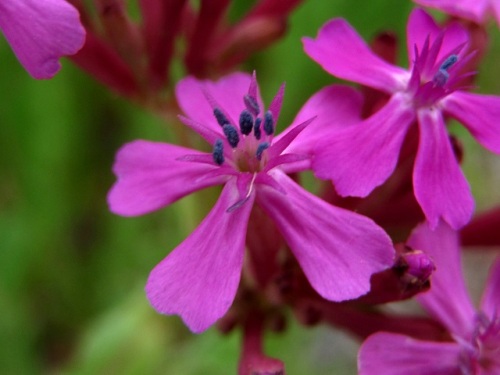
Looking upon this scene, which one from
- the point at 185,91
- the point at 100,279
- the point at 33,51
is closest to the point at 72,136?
the point at 100,279

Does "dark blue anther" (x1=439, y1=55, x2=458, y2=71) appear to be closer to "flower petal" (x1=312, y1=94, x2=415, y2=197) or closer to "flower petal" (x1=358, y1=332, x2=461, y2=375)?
"flower petal" (x1=312, y1=94, x2=415, y2=197)

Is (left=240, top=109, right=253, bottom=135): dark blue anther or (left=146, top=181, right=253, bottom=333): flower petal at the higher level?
(left=240, top=109, right=253, bottom=135): dark blue anther

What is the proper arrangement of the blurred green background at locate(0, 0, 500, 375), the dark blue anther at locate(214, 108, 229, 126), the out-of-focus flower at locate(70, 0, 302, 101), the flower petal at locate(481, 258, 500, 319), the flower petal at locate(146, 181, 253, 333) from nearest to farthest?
the flower petal at locate(146, 181, 253, 333), the dark blue anther at locate(214, 108, 229, 126), the flower petal at locate(481, 258, 500, 319), the out-of-focus flower at locate(70, 0, 302, 101), the blurred green background at locate(0, 0, 500, 375)

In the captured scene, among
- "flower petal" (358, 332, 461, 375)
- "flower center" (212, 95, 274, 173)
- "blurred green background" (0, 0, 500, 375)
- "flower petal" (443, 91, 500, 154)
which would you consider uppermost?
"flower petal" (443, 91, 500, 154)

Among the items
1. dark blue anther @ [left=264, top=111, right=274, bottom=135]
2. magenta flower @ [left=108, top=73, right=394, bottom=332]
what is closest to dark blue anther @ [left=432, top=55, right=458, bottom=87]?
magenta flower @ [left=108, top=73, right=394, bottom=332]

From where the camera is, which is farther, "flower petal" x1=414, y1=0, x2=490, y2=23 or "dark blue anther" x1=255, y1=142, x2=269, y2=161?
"flower petal" x1=414, y1=0, x2=490, y2=23

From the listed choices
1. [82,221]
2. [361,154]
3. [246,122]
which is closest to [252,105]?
[246,122]
